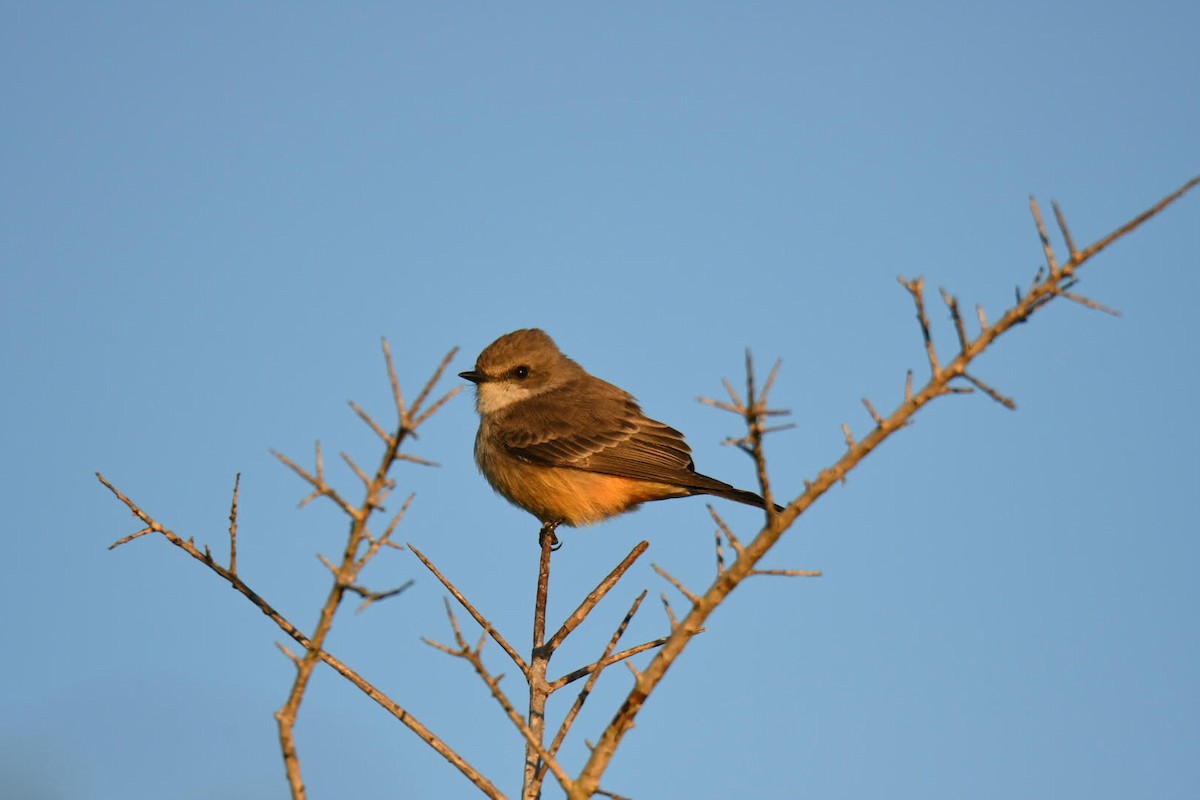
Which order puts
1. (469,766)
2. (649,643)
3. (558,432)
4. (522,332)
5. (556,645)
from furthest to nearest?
(522,332) < (558,432) < (556,645) < (649,643) < (469,766)

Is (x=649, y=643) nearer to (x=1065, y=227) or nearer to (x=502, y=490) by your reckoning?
(x=1065, y=227)

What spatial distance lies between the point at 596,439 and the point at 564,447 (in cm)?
31

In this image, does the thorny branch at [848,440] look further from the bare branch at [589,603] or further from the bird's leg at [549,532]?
the bird's leg at [549,532]

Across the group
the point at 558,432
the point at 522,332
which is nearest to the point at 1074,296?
the point at 558,432

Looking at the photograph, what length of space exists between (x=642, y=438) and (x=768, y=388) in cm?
690

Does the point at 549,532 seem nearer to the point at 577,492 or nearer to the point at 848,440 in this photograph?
the point at 577,492

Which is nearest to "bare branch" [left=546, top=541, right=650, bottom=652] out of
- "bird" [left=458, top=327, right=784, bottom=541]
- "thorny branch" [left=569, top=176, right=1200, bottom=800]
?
"thorny branch" [left=569, top=176, right=1200, bottom=800]

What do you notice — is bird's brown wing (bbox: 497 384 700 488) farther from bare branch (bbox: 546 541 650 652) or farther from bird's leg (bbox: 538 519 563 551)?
bare branch (bbox: 546 541 650 652)

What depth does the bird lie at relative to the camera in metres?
9.67

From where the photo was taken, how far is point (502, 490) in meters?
10.0

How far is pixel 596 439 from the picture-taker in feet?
32.7

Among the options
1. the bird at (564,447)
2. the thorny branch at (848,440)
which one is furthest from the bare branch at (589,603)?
the bird at (564,447)

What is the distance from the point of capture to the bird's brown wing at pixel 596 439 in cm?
970

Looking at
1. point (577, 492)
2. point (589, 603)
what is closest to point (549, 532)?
point (577, 492)
